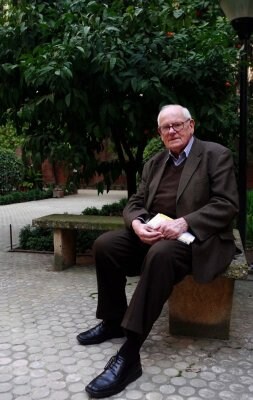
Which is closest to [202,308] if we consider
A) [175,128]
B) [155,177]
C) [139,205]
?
[139,205]

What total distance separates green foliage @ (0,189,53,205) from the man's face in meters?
13.3

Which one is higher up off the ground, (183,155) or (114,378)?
(183,155)

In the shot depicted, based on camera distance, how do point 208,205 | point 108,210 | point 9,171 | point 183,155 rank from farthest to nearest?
point 9,171 → point 108,210 → point 183,155 → point 208,205

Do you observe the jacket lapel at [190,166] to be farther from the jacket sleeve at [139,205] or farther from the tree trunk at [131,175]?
the tree trunk at [131,175]

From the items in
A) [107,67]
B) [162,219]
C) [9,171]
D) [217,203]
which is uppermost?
[107,67]

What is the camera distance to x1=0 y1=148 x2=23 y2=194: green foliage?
60.6 ft

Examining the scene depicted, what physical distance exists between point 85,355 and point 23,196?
14641 millimetres

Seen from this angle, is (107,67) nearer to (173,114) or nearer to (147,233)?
(173,114)

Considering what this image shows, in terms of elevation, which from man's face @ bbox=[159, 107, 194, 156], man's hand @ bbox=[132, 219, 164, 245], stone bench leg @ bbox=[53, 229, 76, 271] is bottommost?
stone bench leg @ bbox=[53, 229, 76, 271]

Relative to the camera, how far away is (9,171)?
1864 cm

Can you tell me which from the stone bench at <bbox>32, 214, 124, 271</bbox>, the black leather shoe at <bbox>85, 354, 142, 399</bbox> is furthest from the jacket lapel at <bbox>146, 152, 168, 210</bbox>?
the stone bench at <bbox>32, 214, 124, 271</bbox>

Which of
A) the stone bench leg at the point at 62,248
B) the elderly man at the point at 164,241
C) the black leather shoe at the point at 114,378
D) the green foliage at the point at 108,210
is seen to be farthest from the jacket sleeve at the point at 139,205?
the green foliage at the point at 108,210

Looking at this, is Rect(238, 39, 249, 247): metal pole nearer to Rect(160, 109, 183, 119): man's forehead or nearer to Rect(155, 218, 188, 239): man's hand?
Rect(160, 109, 183, 119): man's forehead

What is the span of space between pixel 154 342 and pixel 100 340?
15.1 inches
